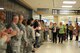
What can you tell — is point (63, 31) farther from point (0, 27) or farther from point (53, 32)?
point (0, 27)

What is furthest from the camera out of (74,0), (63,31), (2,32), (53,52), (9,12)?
(63,31)

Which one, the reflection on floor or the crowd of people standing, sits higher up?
the crowd of people standing

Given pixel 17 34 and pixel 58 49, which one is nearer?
pixel 17 34

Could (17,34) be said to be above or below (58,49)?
above

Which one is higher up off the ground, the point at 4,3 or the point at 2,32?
the point at 4,3

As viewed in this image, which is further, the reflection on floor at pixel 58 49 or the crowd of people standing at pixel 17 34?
the reflection on floor at pixel 58 49

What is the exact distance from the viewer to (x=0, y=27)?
Answer: 4.79m

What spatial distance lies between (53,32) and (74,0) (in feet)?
13.0

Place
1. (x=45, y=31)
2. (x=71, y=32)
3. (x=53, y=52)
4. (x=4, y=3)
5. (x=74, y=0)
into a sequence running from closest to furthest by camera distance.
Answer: (x=4, y=3) < (x=53, y=52) < (x=74, y=0) < (x=45, y=31) < (x=71, y=32)

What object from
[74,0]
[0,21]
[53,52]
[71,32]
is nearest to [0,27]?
A: [0,21]

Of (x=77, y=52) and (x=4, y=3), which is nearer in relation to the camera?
(x=4, y=3)

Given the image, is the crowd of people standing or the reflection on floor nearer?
the crowd of people standing

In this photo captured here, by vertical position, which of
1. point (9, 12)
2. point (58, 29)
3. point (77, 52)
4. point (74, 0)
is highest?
point (74, 0)

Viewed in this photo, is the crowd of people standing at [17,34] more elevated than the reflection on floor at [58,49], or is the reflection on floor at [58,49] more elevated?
the crowd of people standing at [17,34]
